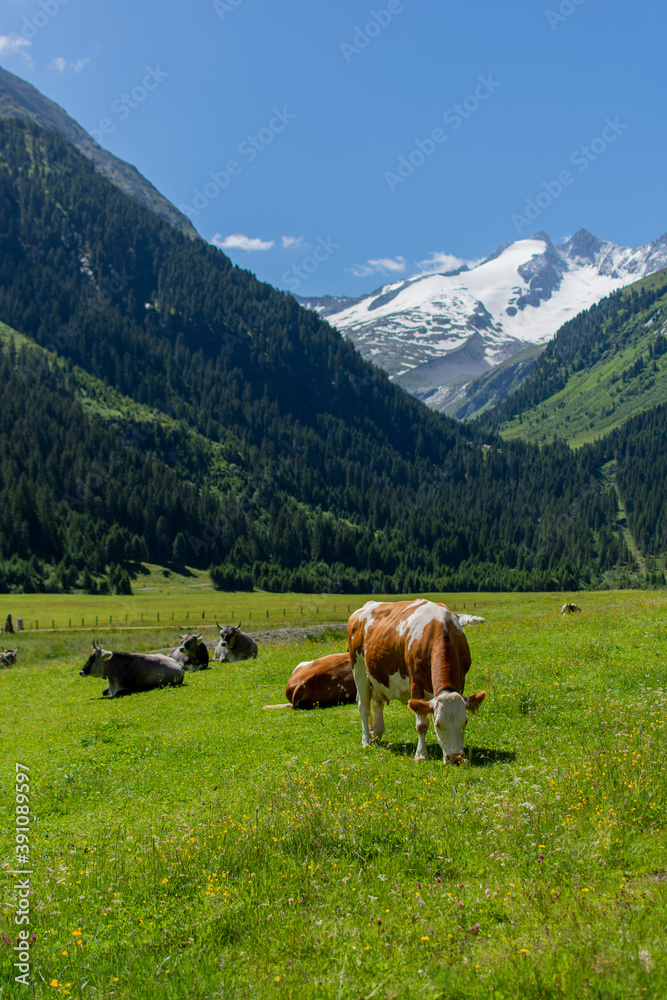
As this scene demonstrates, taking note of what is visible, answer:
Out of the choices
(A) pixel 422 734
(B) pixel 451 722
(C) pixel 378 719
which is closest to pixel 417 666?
(A) pixel 422 734

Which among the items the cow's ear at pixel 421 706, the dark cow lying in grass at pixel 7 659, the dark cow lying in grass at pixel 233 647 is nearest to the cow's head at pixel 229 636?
the dark cow lying in grass at pixel 233 647

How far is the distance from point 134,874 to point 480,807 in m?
5.08

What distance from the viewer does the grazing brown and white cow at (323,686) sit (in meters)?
20.4

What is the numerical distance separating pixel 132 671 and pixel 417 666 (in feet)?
59.0

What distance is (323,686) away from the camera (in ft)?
67.4

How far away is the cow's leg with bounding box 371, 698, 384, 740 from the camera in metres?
15.0

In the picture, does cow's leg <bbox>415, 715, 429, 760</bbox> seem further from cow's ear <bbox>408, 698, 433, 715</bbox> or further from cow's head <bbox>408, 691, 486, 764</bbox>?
cow's head <bbox>408, 691, 486, 764</bbox>

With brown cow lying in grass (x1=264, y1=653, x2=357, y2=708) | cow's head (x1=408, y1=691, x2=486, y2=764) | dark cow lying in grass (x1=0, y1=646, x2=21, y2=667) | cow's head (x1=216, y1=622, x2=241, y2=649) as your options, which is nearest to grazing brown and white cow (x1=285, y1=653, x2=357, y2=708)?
brown cow lying in grass (x1=264, y1=653, x2=357, y2=708)

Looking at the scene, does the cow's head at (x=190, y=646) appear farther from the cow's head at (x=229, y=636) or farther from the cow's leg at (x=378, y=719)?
the cow's leg at (x=378, y=719)

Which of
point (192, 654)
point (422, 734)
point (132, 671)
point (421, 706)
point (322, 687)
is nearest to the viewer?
point (421, 706)

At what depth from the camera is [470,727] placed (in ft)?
48.5

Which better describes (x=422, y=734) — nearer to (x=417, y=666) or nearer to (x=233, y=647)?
(x=417, y=666)

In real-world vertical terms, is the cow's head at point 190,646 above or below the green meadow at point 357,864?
below

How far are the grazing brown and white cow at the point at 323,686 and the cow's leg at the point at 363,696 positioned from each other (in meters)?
5.15
